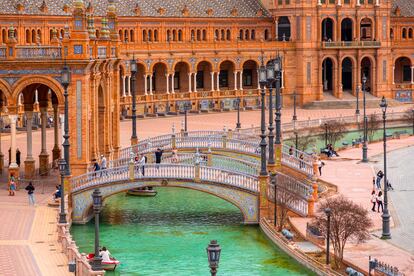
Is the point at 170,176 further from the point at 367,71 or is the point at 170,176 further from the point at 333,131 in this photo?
the point at 367,71

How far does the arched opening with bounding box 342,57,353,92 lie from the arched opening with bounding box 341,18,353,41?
2.41 metres

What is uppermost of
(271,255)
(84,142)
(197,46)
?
(197,46)

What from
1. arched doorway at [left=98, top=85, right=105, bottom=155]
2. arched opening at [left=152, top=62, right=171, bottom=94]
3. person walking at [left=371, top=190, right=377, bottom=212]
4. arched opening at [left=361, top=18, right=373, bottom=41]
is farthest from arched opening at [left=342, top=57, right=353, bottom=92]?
person walking at [left=371, top=190, right=377, bottom=212]

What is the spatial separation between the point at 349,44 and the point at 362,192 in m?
61.3

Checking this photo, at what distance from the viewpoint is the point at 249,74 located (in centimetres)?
13138

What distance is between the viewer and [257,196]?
59.9m

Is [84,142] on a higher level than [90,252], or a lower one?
higher

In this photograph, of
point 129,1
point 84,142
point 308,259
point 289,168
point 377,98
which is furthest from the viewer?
point 377,98

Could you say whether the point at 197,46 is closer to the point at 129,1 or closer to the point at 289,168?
the point at 129,1

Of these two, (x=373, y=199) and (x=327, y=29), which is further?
(x=327, y=29)

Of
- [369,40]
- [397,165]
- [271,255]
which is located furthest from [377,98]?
[271,255]

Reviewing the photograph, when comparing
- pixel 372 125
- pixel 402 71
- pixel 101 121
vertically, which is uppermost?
pixel 402 71

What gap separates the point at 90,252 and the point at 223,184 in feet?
29.6

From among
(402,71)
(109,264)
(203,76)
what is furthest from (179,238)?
(402,71)
